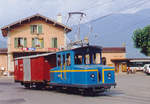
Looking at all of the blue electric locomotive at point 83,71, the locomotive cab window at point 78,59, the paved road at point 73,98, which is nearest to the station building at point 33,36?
the paved road at point 73,98

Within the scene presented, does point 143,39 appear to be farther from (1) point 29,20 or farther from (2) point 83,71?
(2) point 83,71

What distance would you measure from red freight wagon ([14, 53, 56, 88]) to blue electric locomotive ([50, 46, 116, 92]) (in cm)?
155

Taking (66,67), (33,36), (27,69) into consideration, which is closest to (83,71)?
(66,67)

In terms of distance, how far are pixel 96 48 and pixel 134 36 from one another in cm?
4393

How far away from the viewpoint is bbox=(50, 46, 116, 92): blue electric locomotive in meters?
15.8

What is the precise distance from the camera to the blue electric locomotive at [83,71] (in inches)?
620

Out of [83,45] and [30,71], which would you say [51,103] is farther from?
[30,71]

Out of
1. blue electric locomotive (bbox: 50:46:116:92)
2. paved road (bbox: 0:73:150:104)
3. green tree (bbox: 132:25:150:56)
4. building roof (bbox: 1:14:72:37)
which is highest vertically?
building roof (bbox: 1:14:72:37)

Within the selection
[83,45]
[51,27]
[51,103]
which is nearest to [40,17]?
[51,27]

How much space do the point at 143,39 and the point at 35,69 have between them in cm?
4105

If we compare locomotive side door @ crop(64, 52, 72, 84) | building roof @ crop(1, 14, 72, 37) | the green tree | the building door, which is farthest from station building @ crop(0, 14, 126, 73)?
locomotive side door @ crop(64, 52, 72, 84)

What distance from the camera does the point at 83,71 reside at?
1575 centimetres

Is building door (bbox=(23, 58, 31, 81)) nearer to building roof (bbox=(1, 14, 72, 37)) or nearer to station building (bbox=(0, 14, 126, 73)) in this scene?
station building (bbox=(0, 14, 126, 73))

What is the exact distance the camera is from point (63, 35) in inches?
2063
